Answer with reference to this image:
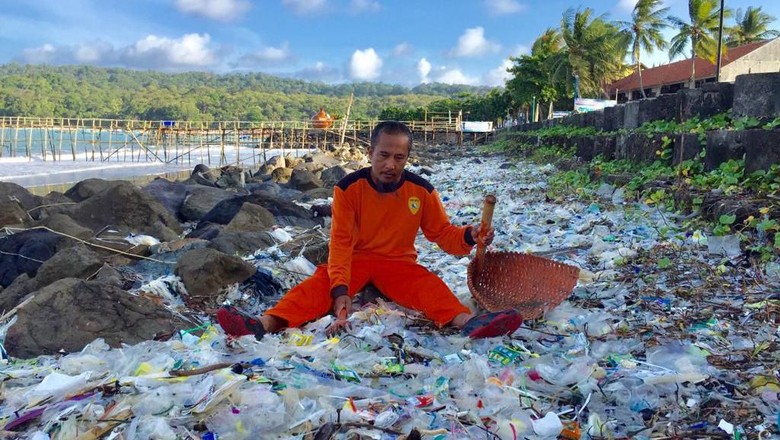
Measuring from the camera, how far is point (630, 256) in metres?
4.05

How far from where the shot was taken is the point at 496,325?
2.74 meters

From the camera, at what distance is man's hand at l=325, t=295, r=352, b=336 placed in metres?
2.92

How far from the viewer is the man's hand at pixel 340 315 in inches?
115

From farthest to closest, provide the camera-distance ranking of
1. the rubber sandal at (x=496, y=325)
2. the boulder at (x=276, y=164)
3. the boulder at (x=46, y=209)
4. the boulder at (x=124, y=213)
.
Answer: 1. the boulder at (x=276, y=164)
2. the boulder at (x=46, y=209)
3. the boulder at (x=124, y=213)
4. the rubber sandal at (x=496, y=325)

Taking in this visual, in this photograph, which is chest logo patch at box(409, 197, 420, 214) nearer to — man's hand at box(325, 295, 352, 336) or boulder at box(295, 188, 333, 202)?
man's hand at box(325, 295, 352, 336)

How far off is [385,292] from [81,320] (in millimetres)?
1643

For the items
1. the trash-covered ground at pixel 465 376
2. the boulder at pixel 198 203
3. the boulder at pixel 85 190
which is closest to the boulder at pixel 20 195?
the boulder at pixel 85 190

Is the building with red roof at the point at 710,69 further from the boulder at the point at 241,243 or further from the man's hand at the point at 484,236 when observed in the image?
the man's hand at the point at 484,236

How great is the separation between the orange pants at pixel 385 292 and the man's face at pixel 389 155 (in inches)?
21.0

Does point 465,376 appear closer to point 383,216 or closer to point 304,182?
point 383,216

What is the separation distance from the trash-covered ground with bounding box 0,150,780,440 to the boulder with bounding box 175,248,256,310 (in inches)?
34.0

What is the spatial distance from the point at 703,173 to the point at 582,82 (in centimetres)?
3316

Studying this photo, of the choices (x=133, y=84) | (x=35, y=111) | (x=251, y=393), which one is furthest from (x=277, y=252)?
(x=133, y=84)

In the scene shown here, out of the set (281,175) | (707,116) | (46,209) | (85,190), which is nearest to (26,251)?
(46,209)
